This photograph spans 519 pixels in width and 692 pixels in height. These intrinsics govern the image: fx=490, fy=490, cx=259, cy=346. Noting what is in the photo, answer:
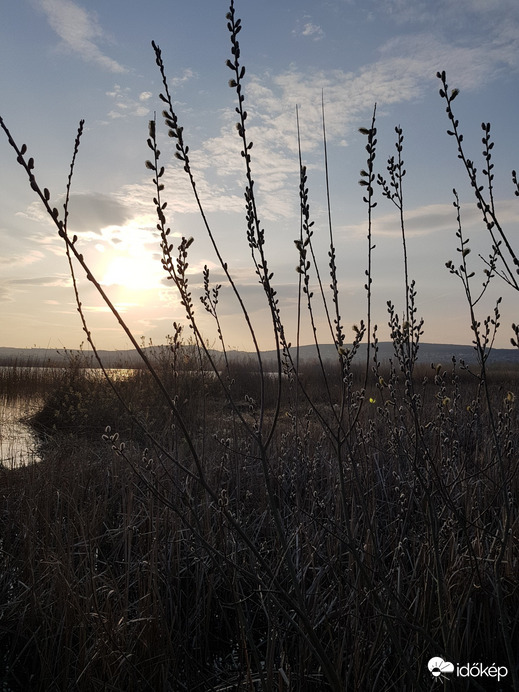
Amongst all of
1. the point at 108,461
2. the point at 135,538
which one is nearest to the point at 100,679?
the point at 135,538

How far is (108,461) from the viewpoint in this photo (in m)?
5.32

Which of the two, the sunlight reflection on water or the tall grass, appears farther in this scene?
the sunlight reflection on water

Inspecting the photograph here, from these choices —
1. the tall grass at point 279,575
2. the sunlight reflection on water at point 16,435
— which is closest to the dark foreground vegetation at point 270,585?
the tall grass at point 279,575

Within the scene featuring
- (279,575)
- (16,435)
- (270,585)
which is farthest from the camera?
(16,435)

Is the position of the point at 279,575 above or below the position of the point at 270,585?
below

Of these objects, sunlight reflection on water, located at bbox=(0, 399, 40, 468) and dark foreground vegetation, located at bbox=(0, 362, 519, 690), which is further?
sunlight reflection on water, located at bbox=(0, 399, 40, 468)

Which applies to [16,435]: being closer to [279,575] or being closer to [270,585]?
[279,575]

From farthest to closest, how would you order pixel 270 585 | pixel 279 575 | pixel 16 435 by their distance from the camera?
pixel 16 435, pixel 279 575, pixel 270 585

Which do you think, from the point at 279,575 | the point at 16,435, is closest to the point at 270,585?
the point at 279,575

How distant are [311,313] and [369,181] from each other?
0.54 m

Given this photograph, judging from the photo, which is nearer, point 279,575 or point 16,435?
point 279,575

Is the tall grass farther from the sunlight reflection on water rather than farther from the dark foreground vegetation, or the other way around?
the sunlight reflection on water

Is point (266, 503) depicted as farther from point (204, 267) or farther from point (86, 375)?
point (86, 375)

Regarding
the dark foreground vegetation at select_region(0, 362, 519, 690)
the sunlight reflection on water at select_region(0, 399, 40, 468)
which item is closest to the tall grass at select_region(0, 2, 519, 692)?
the dark foreground vegetation at select_region(0, 362, 519, 690)
